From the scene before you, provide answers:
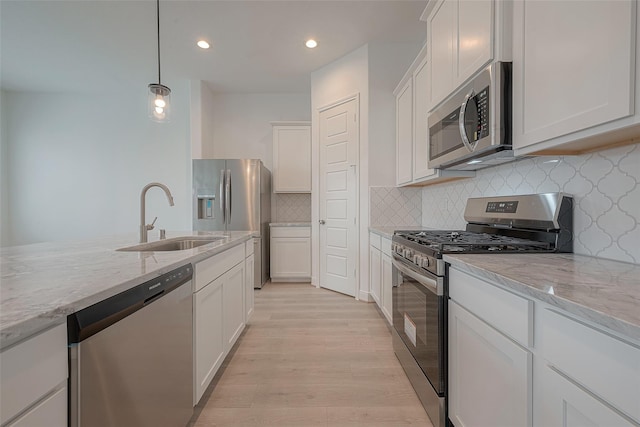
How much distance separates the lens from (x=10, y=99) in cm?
480

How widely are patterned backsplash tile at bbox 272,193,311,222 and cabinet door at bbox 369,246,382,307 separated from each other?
1.82 m

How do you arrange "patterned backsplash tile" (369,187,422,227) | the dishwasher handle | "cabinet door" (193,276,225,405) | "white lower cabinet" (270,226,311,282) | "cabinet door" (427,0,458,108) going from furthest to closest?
"white lower cabinet" (270,226,311,282) → "patterned backsplash tile" (369,187,422,227) → "cabinet door" (427,0,458,108) → "cabinet door" (193,276,225,405) → the dishwasher handle

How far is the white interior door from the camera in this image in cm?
347

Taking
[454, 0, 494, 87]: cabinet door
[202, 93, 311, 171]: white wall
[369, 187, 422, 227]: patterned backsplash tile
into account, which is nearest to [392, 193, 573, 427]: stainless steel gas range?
[454, 0, 494, 87]: cabinet door

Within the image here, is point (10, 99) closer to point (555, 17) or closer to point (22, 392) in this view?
point (22, 392)

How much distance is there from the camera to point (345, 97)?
3.58 metres

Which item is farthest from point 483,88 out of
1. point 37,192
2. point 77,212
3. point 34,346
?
Answer: point 37,192

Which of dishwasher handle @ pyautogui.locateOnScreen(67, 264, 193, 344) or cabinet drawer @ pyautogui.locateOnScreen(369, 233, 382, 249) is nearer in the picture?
dishwasher handle @ pyautogui.locateOnScreen(67, 264, 193, 344)

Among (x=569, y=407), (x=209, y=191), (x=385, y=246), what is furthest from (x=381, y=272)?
(x=209, y=191)

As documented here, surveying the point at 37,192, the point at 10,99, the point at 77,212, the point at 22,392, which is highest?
the point at 10,99

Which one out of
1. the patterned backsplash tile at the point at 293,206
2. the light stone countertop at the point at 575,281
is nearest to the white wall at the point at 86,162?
the patterned backsplash tile at the point at 293,206

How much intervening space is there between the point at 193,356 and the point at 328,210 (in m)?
2.65

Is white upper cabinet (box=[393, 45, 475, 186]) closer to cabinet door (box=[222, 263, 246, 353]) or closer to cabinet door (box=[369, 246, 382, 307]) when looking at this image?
cabinet door (box=[369, 246, 382, 307])

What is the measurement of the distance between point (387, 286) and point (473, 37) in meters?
1.90
